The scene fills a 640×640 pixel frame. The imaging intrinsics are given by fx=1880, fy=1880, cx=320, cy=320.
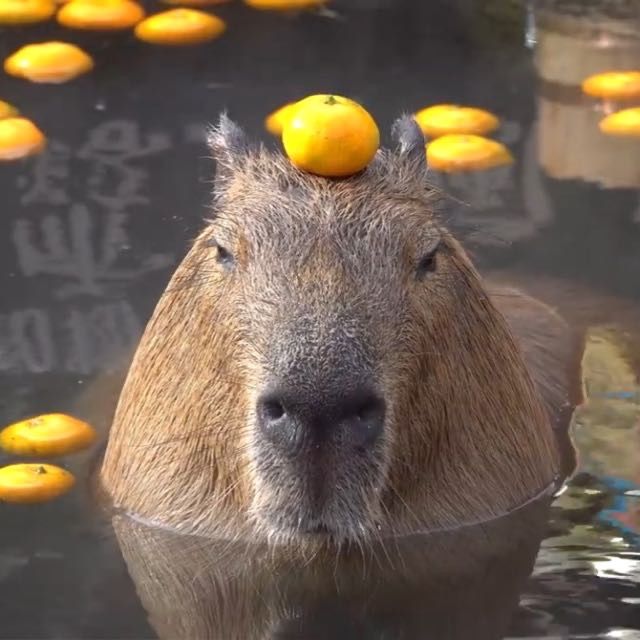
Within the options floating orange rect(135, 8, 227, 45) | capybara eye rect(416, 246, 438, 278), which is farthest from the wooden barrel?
capybara eye rect(416, 246, 438, 278)

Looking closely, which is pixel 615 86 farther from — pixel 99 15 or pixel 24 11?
pixel 24 11

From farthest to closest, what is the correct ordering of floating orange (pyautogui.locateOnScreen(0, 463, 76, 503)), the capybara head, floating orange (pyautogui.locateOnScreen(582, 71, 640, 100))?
floating orange (pyautogui.locateOnScreen(582, 71, 640, 100))
floating orange (pyautogui.locateOnScreen(0, 463, 76, 503))
the capybara head

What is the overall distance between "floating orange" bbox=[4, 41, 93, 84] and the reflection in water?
9.70 feet

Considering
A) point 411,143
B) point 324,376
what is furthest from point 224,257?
point 324,376

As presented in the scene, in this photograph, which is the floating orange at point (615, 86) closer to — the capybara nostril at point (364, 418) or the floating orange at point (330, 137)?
the floating orange at point (330, 137)

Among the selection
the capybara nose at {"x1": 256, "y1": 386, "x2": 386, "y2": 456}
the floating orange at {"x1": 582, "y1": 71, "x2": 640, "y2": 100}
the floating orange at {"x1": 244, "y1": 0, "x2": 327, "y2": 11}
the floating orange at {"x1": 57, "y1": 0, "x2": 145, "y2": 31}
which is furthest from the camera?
the floating orange at {"x1": 244, "y1": 0, "x2": 327, "y2": 11}

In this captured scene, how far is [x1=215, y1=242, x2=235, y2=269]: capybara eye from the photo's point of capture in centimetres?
467

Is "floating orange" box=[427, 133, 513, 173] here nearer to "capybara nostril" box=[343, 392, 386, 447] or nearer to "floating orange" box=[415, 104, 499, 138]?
"floating orange" box=[415, 104, 499, 138]

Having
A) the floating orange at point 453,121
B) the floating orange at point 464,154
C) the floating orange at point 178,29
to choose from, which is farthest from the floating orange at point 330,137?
the floating orange at point 178,29

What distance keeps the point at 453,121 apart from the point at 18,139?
64.7 inches

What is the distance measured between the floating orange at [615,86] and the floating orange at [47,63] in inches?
81.8

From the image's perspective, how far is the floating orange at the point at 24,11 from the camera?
7.87m

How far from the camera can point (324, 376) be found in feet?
13.2

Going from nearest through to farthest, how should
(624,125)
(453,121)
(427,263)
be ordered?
(427,263) → (453,121) → (624,125)
